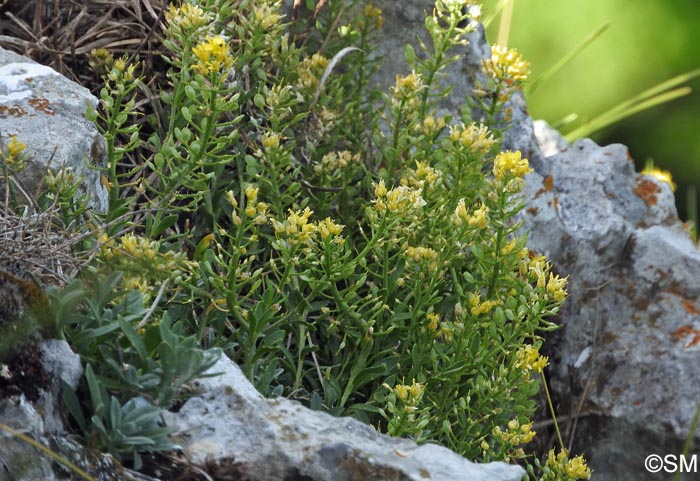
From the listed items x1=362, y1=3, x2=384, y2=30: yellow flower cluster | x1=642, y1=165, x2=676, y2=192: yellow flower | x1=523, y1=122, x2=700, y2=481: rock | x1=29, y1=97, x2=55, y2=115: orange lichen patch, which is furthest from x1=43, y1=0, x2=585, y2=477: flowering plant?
x1=642, y1=165, x2=676, y2=192: yellow flower

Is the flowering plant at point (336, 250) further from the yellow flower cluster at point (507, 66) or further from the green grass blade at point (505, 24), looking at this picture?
the green grass blade at point (505, 24)

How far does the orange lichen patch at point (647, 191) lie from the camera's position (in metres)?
3.30

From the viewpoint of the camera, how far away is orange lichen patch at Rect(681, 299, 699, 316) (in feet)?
9.77

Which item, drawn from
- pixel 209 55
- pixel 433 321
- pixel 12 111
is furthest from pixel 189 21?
pixel 433 321

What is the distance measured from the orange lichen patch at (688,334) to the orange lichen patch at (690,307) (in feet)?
0.16

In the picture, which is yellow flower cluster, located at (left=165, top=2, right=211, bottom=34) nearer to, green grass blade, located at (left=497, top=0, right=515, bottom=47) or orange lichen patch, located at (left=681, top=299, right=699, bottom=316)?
orange lichen patch, located at (left=681, top=299, right=699, bottom=316)

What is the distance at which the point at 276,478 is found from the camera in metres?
1.71

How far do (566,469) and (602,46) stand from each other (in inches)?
135

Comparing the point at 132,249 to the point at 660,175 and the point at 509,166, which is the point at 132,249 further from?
the point at 660,175

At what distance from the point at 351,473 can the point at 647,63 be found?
159 inches

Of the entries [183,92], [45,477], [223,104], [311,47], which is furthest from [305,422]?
[311,47]

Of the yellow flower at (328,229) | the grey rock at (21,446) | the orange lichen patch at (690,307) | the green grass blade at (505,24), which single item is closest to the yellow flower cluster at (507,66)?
the yellow flower at (328,229)

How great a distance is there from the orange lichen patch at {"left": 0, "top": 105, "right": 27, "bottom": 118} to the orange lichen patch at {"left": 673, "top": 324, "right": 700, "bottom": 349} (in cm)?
192

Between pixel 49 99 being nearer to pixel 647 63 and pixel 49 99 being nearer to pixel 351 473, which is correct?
pixel 351 473
